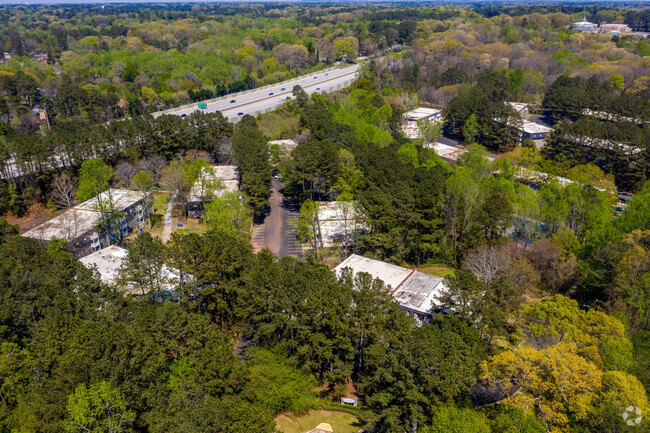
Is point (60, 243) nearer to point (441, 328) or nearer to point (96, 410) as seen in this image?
point (96, 410)

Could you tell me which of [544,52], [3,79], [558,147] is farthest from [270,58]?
[558,147]

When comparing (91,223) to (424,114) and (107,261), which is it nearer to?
(107,261)

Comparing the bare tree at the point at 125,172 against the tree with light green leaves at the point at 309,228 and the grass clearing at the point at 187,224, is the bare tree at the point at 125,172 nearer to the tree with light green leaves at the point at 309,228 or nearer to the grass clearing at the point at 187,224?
the grass clearing at the point at 187,224

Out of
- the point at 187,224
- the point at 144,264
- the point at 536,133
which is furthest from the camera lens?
the point at 536,133

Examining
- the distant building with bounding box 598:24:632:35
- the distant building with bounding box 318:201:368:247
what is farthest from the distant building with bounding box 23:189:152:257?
the distant building with bounding box 598:24:632:35

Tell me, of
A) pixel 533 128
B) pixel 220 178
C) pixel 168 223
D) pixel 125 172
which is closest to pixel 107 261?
pixel 168 223

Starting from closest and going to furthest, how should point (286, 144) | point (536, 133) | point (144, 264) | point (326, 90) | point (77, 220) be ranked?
point (144, 264), point (77, 220), point (286, 144), point (536, 133), point (326, 90)
